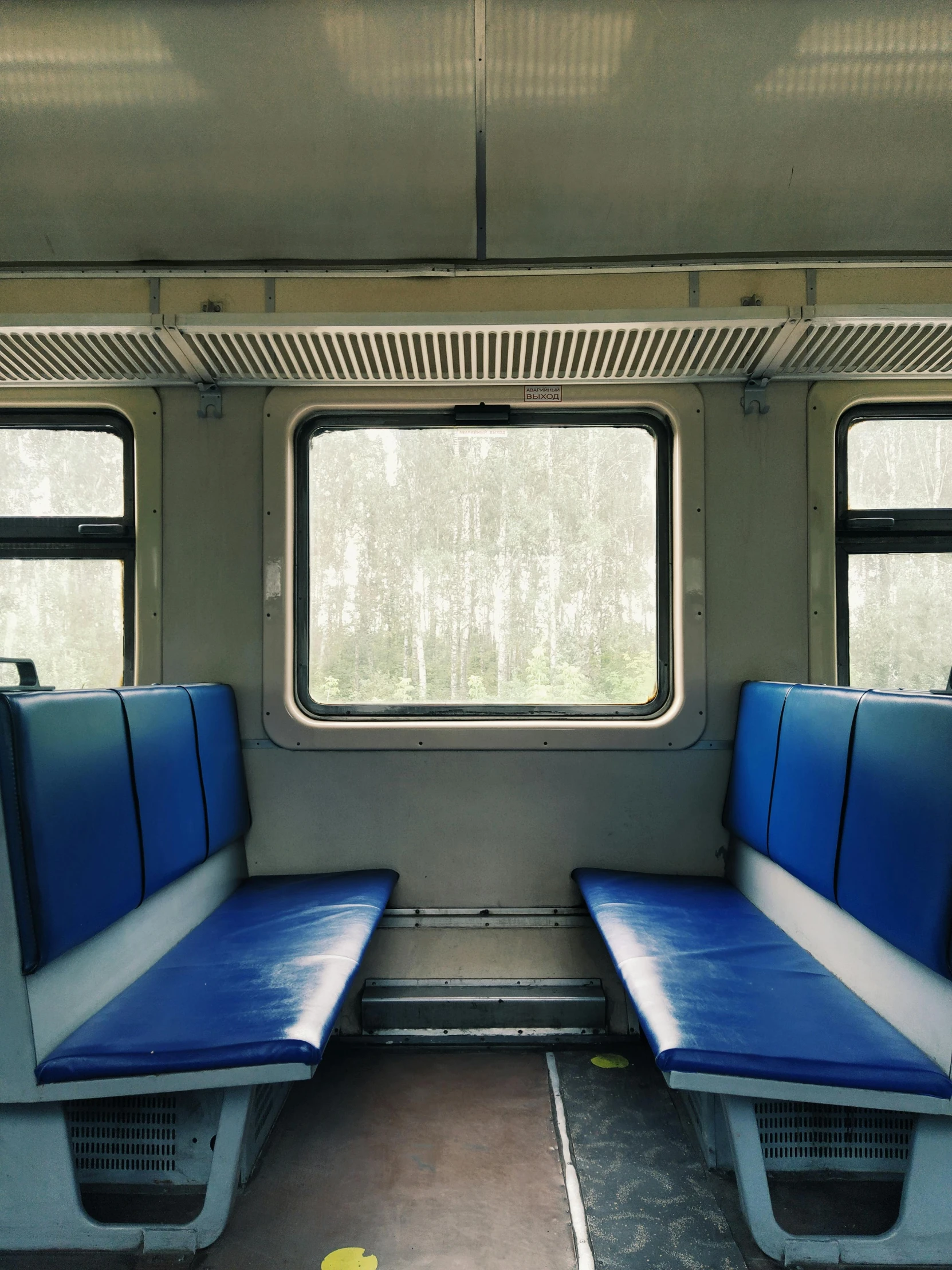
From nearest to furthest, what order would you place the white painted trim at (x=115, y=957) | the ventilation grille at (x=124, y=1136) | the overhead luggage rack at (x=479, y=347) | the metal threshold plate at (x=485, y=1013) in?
the white painted trim at (x=115, y=957) → the ventilation grille at (x=124, y=1136) → the overhead luggage rack at (x=479, y=347) → the metal threshold plate at (x=485, y=1013)

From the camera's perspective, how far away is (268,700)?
3.06m

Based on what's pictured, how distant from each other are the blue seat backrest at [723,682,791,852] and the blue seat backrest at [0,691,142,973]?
6.17 ft

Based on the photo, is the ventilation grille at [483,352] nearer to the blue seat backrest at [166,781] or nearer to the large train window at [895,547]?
the large train window at [895,547]

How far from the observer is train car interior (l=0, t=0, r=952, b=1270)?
1.77 m

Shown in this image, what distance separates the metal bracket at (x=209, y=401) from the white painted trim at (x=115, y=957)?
164 cm

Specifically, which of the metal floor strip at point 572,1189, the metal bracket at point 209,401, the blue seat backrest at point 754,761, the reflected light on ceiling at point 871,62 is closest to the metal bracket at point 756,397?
the reflected light on ceiling at point 871,62

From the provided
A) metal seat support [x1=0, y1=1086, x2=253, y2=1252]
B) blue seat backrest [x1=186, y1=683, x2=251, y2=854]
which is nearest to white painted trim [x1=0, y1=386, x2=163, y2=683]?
blue seat backrest [x1=186, y1=683, x2=251, y2=854]

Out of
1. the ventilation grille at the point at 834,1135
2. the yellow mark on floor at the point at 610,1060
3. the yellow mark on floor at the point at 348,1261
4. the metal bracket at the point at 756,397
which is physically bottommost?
the yellow mark on floor at the point at 610,1060

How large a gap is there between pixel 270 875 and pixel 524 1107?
4.07 feet

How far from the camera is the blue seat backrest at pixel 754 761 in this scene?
2.58 meters

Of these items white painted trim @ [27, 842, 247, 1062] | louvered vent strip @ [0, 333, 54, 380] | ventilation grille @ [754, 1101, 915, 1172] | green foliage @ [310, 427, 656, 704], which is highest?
louvered vent strip @ [0, 333, 54, 380]

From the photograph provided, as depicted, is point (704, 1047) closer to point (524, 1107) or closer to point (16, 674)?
point (524, 1107)

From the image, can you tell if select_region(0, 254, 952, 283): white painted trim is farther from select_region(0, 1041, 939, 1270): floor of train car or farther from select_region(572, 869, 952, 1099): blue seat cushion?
select_region(0, 1041, 939, 1270): floor of train car

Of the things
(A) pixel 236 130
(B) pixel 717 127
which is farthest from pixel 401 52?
(B) pixel 717 127
